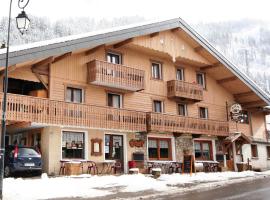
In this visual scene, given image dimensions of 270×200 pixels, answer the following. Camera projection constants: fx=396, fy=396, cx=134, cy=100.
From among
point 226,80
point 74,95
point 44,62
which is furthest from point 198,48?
point 44,62

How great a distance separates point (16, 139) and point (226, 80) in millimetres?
17919

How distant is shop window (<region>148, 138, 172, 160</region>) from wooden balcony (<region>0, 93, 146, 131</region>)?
236 centimetres

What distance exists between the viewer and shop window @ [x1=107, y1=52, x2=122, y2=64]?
26.1 m

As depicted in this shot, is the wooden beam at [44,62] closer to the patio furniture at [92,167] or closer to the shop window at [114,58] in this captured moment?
the shop window at [114,58]

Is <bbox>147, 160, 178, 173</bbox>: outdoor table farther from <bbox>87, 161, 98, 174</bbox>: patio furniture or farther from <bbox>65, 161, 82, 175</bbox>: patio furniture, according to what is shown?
<bbox>65, 161, 82, 175</bbox>: patio furniture

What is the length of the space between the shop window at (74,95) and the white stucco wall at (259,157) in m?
16.3

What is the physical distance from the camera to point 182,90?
28.8 meters

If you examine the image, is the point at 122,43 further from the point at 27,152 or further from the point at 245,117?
the point at 245,117

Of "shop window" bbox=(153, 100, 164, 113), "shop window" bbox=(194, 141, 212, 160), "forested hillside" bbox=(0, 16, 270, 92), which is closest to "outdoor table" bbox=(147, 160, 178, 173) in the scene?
"shop window" bbox=(194, 141, 212, 160)

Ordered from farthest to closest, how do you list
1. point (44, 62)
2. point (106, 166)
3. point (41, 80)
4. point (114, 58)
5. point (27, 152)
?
point (114, 58) → point (106, 166) → point (41, 80) → point (44, 62) → point (27, 152)

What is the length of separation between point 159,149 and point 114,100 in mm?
4670

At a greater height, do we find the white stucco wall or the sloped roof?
the sloped roof

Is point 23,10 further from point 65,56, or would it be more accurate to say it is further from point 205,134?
point 205,134

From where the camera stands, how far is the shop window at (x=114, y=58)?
1027 inches
